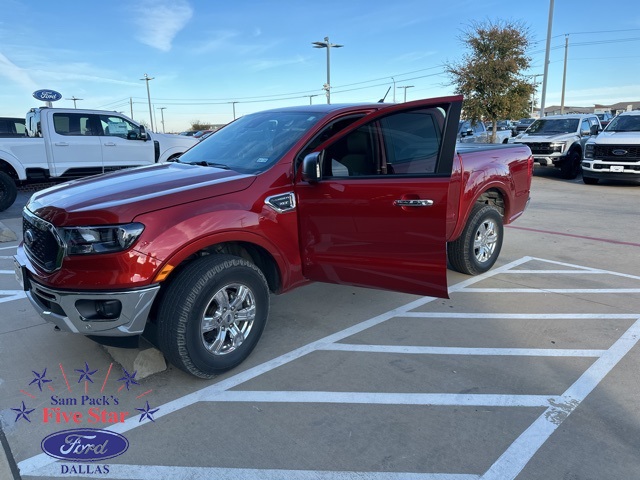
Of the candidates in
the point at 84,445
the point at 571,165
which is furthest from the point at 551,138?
Result: the point at 84,445

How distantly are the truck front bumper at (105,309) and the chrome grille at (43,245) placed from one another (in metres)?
0.18

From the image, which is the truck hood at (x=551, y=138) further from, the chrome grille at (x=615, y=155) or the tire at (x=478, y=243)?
the tire at (x=478, y=243)

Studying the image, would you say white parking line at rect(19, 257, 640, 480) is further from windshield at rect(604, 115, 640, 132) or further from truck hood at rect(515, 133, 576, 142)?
truck hood at rect(515, 133, 576, 142)

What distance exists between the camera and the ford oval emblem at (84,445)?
2.59m

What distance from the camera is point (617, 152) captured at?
12055 millimetres

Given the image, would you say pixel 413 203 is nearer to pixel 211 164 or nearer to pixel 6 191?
pixel 211 164

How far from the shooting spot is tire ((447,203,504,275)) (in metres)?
5.12

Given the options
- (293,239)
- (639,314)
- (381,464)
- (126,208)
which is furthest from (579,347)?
(126,208)

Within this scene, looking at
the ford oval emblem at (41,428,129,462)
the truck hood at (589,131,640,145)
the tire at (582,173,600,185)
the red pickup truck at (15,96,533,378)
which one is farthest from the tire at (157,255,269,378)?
the tire at (582,173,600,185)

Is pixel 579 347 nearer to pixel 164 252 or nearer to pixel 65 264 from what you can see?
pixel 164 252

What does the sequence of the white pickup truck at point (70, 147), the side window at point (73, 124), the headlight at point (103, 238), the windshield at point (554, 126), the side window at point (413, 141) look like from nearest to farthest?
the headlight at point (103, 238) → the side window at point (413, 141) → the white pickup truck at point (70, 147) → the side window at point (73, 124) → the windshield at point (554, 126)

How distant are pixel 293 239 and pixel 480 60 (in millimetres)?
16917

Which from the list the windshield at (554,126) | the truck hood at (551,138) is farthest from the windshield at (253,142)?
the windshield at (554,126)

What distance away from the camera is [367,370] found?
11.2ft
